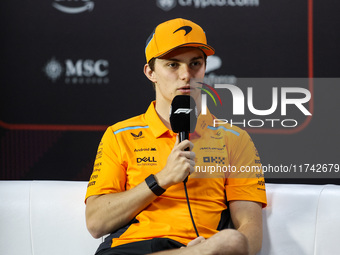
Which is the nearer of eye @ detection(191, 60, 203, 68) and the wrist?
the wrist

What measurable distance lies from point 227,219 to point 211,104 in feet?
2.68

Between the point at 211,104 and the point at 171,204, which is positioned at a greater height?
the point at 211,104

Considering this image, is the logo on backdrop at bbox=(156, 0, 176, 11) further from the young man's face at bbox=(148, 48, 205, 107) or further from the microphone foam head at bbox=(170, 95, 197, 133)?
the microphone foam head at bbox=(170, 95, 197, 133)

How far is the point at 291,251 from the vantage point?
6.42 feet

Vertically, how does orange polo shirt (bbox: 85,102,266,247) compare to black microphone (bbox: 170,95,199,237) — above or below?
below

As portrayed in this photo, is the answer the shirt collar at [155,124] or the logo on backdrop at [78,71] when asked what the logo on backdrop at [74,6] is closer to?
the logo on backdrop at [78,71]

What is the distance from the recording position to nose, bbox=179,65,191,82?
1864mm

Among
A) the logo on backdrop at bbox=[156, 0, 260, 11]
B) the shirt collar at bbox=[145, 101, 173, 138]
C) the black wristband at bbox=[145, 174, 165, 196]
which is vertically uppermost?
the logo on backdrop at bbox=[156, 0, 260, 11]

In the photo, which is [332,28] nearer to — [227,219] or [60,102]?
[227,219]

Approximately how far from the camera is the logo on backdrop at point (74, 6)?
283 cm

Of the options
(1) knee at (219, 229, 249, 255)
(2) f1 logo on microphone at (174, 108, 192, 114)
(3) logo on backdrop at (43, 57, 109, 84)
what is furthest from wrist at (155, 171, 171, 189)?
(3) logo on backdrop at (43, 57, 109, 84)

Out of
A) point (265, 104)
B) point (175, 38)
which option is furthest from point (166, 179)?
point (265, 104)

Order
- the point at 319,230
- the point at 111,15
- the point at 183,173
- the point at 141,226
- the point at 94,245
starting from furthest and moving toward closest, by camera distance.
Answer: the point at 111,15, the point at 94,245, the point at 319,230, the point at 141,226, the point at 183,173

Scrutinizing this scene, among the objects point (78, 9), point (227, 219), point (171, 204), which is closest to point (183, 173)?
point (171, 204)
